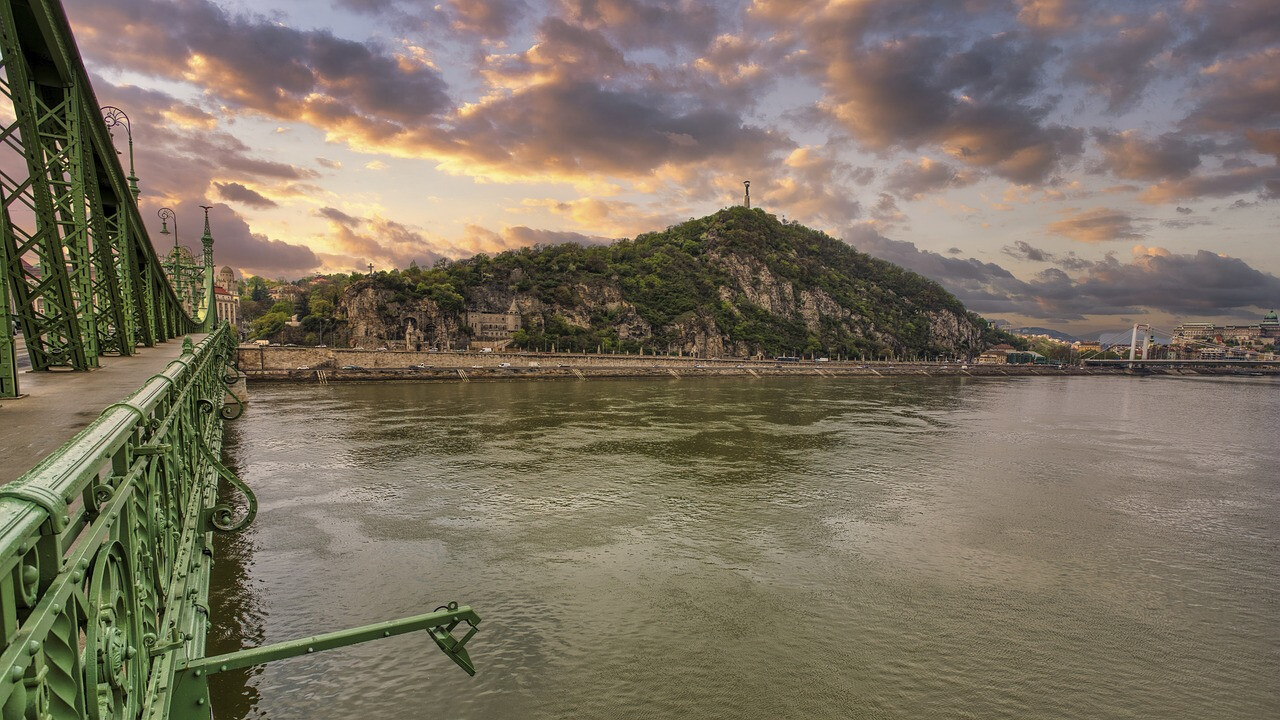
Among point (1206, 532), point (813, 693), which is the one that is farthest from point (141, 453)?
point (1206, 532)

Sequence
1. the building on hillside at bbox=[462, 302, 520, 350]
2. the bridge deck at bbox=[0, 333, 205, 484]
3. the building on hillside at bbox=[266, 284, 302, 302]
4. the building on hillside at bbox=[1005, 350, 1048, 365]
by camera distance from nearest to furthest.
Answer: the bridge deck at bbox=[0, 333, 205, 484] < the building on hillside at bbox=[462, 302, 520, 350] < the building on hillside at bbox=[266, 284, 302, 302] < the building on hillside at bbox=[1005, 350, 1048, 365]

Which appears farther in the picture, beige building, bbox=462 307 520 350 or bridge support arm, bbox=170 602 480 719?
beige building, bbox=462 307 520 350

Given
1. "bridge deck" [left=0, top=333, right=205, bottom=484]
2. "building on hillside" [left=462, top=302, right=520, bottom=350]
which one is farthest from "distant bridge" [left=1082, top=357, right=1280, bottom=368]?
"bridge deck" [left=0, top=333, right=205, bottom=484]

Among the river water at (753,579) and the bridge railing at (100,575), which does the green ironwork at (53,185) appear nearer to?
the bridge railing at (100,575)

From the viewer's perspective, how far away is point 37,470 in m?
2.32

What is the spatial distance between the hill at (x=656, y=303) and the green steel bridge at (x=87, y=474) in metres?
104

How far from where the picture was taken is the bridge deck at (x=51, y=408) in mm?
5059

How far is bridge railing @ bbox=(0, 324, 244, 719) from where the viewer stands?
2080mm

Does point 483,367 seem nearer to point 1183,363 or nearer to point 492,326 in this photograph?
point 492,326

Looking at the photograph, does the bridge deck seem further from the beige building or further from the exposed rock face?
the beige building

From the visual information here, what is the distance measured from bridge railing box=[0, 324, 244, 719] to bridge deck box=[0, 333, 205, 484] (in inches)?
35.3

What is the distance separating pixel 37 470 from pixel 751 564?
51.6 feet

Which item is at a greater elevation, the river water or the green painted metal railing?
the green painted metal railing

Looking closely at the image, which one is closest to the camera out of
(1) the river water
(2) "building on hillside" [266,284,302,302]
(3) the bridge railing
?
(3) the bridge railing
